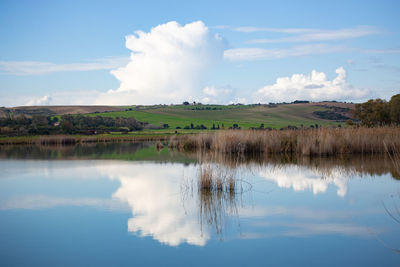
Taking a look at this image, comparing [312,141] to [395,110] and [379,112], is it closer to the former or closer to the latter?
[395,110]

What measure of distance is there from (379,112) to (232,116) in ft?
147

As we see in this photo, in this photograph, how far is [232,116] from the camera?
241 ft

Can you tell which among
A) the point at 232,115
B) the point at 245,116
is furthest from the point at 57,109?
the point at 245,116

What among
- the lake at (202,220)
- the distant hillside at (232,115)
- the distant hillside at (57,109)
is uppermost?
the distant hillside at (57,109)

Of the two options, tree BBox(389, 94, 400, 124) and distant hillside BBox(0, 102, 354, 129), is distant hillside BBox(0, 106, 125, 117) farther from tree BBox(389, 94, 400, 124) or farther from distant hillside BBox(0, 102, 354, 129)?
tree BBox(389, 94, 400, 124)

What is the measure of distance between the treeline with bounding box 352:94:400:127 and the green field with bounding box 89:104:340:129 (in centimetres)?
2946

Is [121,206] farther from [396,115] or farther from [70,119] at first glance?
[70,119]

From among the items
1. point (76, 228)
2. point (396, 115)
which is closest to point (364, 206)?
point (76, 228)

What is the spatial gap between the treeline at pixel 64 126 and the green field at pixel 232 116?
25.5 feet

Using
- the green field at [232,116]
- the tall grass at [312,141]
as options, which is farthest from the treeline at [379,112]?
the green field at [232,116]

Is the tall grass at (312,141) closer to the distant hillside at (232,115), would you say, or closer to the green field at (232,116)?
the distant hillside at (232,115)

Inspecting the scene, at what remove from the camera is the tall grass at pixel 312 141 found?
17.9 metres

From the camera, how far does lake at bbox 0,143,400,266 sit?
5.16 meters

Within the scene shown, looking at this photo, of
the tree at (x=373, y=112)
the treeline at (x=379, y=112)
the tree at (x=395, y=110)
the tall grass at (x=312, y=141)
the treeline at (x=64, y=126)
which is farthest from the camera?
the treeline at (x=64, y=126)
